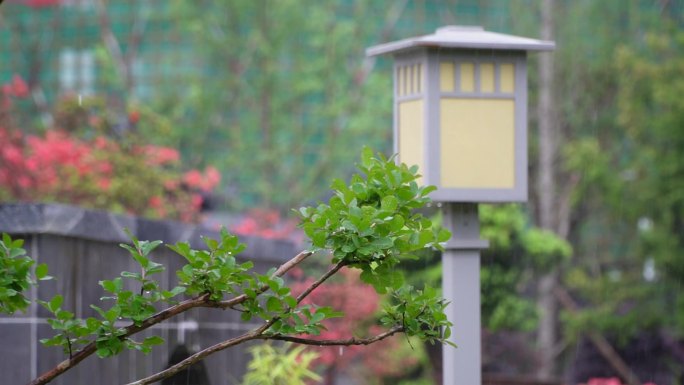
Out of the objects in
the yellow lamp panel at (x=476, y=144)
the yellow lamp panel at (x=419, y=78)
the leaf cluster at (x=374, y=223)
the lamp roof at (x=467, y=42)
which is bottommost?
the leaf cluster at (x=374, y=223)

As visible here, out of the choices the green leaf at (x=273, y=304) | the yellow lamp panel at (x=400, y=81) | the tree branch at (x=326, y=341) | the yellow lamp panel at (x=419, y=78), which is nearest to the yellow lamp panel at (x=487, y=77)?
the yellow lamp panel at (x=419, y=78)

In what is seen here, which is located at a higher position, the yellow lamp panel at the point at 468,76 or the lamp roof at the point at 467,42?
the lamp roof at the point at 467,42

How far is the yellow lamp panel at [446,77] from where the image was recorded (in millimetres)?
4770

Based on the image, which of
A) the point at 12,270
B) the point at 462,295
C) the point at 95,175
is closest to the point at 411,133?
the point at 462,295

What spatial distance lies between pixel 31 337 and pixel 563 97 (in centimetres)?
1628

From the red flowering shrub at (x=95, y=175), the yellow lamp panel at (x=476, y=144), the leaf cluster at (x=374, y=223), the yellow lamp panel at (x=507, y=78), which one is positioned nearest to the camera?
the leaf cluster at (x=374, y=223)

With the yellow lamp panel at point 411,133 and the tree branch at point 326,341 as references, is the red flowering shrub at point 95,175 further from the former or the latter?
the tree branch at point 326,341

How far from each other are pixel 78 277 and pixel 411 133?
4.98 ft

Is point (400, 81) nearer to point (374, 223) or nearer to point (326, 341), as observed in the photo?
point (326, 341)

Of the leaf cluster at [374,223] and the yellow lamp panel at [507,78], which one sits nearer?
the leaf cluster at [374,223]

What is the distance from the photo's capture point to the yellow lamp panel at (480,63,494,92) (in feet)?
15.8

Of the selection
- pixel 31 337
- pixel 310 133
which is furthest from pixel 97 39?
pixel 31 337

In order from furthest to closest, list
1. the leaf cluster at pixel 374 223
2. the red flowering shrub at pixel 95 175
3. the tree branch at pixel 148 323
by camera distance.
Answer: the red flowering shrub at pixel 95 175 → the tree branch at pixel 148 323 → the leaf cluster at pixel 374 223

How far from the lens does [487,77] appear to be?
4828 mm
